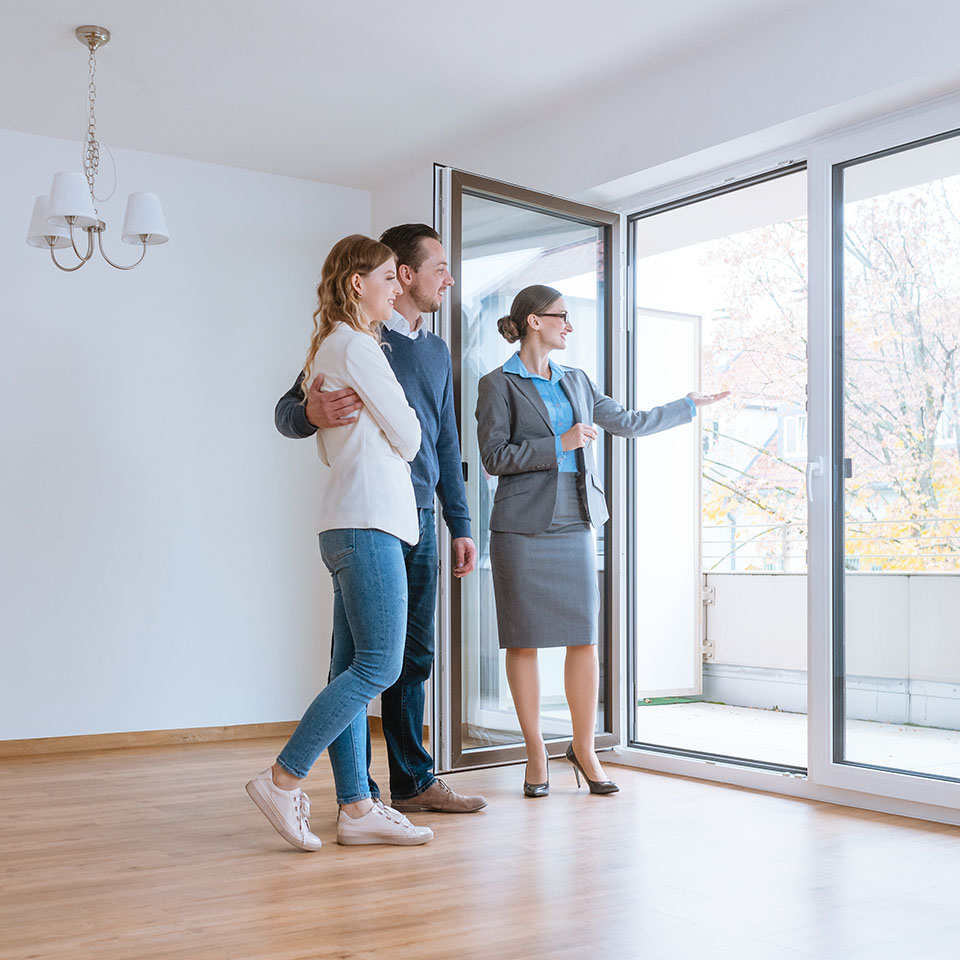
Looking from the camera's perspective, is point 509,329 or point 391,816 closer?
point 391,816

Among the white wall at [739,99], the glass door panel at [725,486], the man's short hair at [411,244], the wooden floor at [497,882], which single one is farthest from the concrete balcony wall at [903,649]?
the man's short hair at [411,244]

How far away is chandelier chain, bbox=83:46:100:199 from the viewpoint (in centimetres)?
374

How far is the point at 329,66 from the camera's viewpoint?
12.5ft

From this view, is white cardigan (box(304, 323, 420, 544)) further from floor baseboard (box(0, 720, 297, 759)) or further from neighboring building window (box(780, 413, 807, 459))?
neighboring building window (box(780, 413, 807, 459))

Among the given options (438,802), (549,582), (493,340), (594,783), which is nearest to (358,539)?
(438,802)

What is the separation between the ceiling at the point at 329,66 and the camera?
11.1ft

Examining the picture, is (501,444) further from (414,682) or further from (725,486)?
(725,486)

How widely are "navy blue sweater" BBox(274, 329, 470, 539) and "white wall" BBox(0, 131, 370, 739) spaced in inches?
73.1

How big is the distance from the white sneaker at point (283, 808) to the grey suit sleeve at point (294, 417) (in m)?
0.79

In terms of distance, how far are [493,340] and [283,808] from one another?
5.95ft

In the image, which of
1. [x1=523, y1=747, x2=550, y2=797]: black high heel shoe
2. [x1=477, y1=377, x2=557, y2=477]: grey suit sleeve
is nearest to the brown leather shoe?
[x1=523, y1=747, x2=550, y2=797]: black high heel shoe

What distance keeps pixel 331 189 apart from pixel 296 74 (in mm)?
1270

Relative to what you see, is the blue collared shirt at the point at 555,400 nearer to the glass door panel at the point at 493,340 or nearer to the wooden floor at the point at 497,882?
the glass door panel at the point at 493,340

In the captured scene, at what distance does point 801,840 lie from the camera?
275 centimetres
